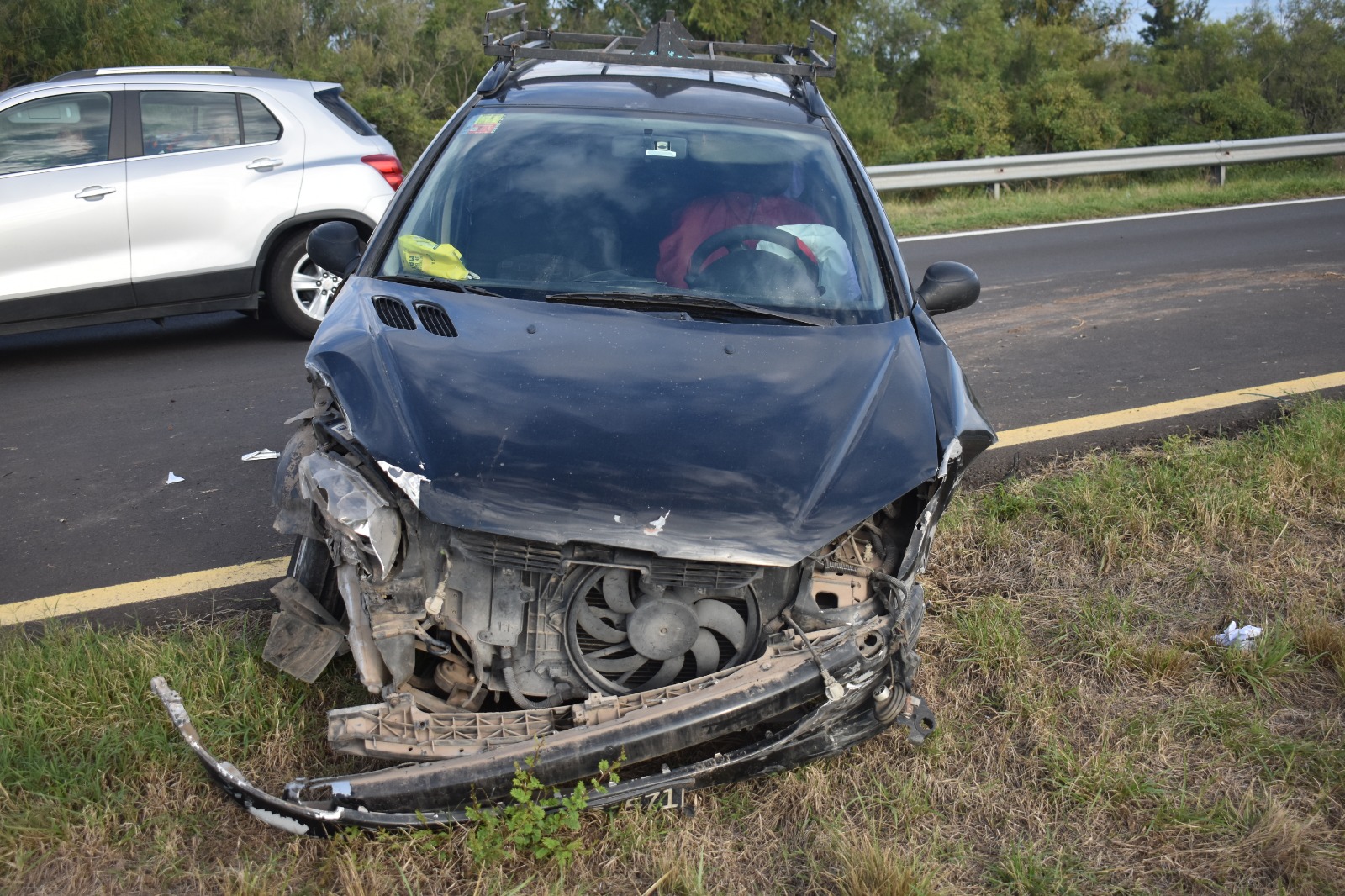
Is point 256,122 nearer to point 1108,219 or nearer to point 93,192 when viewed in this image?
point 93,192

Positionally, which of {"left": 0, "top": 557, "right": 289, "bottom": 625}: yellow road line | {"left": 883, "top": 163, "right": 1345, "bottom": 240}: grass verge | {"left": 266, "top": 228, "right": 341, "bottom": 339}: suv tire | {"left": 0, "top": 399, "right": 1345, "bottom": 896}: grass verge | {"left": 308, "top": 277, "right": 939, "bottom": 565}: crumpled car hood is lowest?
{"left": 0, "top": 399, "right": 1345, "bottom": 896}: grass verge

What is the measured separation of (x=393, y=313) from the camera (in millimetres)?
3348

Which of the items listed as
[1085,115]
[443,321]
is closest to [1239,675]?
[443,321]

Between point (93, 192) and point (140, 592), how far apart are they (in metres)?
3.60

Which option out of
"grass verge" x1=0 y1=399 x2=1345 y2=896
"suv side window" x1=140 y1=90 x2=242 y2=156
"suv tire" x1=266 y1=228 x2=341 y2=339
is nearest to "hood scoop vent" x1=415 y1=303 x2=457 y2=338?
"grass verge" x1=0 y1=399 x2=1345 y2=896

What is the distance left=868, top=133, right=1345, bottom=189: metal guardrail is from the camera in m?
13.2

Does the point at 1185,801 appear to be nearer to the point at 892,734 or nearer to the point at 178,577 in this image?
the point at 892,734

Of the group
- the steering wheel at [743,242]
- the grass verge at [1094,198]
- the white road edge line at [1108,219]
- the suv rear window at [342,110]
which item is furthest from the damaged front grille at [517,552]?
the grass verge at [1094,198]

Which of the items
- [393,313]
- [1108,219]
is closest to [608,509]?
[393,313]

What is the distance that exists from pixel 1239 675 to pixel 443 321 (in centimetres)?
266

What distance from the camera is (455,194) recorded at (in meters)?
3.89

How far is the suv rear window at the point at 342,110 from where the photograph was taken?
752 cm

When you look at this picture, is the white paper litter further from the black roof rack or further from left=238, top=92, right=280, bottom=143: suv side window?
left=238, top=92, right=280, bottom=143: suv side window

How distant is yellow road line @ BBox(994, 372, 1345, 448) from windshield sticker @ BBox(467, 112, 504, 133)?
271cm
